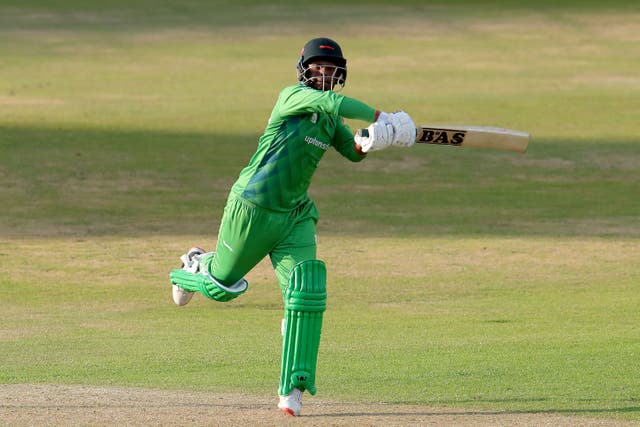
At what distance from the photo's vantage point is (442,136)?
755cm

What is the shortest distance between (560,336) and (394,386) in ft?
8.26

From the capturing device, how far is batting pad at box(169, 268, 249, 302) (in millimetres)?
7859

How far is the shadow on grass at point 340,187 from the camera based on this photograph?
1772 centimetres

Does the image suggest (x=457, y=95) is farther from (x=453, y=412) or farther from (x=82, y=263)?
(x=453, y=412)

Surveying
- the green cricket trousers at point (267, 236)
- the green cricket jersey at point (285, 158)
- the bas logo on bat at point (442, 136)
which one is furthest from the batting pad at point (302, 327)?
the bas logo on bat at point (442, 136)

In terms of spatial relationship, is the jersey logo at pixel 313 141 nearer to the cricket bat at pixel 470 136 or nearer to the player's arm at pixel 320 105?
the player's arm at pixel 320 105

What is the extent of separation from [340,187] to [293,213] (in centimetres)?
1298

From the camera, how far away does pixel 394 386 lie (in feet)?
27.6

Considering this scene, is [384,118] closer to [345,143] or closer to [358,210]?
[345,143]

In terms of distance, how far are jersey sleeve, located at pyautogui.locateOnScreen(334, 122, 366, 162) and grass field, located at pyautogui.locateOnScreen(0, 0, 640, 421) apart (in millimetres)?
1455

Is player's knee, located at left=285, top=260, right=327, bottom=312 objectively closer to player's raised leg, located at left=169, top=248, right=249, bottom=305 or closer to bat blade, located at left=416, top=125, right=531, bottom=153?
player's raised leg, located at left=169, top=248, right=249, bottom=305

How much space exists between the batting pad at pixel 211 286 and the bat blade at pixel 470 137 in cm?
138

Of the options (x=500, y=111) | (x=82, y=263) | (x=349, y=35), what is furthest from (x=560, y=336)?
(x=349, y=35)

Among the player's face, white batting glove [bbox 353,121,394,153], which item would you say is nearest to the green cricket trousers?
the player's face
